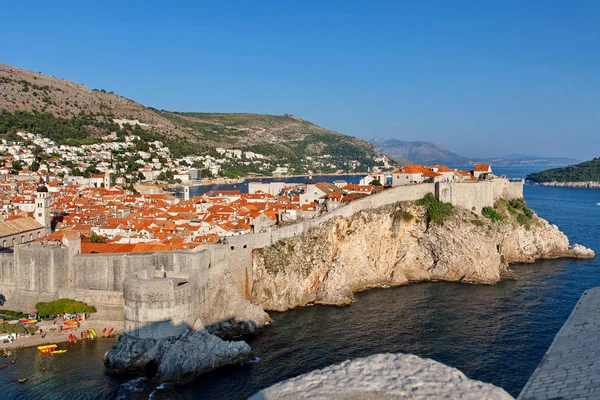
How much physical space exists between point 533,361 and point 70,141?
9329cm

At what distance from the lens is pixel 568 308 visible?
27.8 meters

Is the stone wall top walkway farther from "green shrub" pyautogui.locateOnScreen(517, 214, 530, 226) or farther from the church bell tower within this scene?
the church bell tower

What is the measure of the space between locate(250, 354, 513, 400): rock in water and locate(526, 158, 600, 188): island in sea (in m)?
130

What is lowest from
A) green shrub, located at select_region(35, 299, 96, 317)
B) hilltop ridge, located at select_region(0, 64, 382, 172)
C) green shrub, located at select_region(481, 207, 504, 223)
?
green shrub, located at select_region(35, 299, 96, 317)

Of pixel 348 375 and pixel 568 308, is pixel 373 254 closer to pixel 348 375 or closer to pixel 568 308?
pixel 568 308

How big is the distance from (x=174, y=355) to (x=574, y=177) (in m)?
130

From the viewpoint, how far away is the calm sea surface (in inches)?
756

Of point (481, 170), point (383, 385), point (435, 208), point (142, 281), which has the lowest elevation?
point (142, 281)

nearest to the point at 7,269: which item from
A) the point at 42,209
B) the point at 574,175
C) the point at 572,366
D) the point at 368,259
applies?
the point at 42,209

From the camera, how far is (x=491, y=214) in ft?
129

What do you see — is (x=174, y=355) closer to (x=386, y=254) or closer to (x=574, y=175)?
(x=386, y=254)

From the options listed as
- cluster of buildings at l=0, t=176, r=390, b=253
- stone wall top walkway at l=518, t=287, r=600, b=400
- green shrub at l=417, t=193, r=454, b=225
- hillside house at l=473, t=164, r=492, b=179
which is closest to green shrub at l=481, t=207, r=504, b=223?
green shrub at l=417, t=193, r=454, b=225

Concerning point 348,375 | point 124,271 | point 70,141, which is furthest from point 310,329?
point 70,141

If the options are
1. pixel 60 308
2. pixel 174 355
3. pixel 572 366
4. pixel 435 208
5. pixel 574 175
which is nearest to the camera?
pixel 572 366
